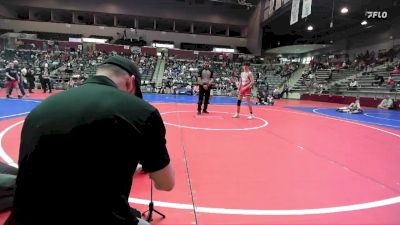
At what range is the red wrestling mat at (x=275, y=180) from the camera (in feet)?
8.68

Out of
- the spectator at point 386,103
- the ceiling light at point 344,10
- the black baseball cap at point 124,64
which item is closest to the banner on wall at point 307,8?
the spectator at point 386,103

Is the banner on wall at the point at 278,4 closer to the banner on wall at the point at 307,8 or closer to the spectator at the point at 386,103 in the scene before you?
the banner on wall at the point at 307,8

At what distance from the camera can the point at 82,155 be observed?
122 cm

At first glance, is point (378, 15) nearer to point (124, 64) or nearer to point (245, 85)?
point (245, 85)

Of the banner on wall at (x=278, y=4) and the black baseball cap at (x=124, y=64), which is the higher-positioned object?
the banner on wall at (x=278, y=4)

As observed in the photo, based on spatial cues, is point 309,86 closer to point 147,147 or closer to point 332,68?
point 332,68

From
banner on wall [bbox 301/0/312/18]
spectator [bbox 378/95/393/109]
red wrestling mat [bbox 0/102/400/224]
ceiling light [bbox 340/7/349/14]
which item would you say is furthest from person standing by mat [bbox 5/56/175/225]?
ceiling light [bbox 340/7/349/14]

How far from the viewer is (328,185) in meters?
3.41

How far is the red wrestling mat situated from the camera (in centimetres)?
264

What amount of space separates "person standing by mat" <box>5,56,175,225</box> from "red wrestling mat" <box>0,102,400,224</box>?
4.21ft

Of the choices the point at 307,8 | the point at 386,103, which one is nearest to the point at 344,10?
the point at 307,8

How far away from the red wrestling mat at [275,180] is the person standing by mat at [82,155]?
50.5 inches

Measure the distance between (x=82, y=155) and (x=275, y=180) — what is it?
2.73m

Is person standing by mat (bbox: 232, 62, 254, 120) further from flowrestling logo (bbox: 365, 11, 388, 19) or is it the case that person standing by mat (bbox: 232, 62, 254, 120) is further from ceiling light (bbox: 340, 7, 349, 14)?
flowrestling logo (bbox: 365, 11, 388, 19)
